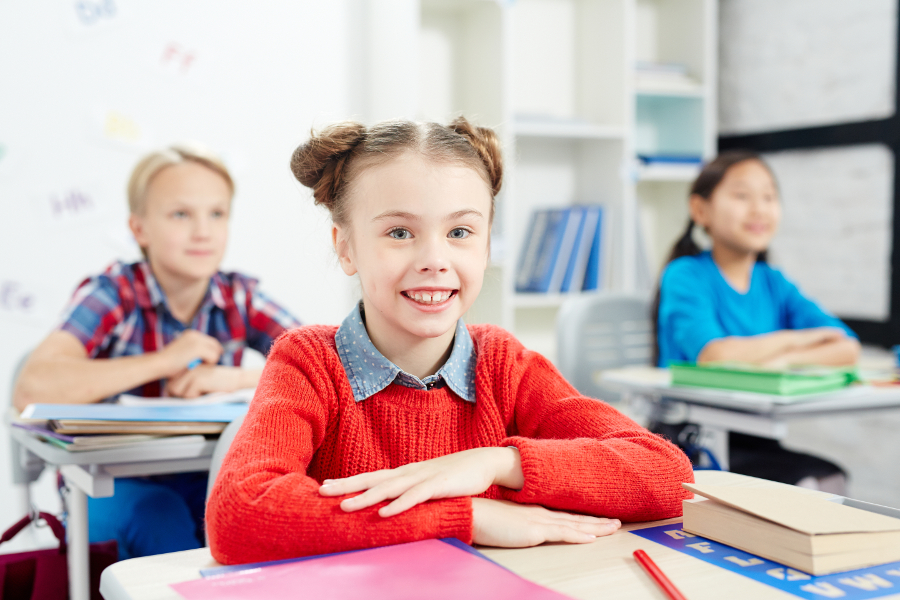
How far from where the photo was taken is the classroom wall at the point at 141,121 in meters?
2.52

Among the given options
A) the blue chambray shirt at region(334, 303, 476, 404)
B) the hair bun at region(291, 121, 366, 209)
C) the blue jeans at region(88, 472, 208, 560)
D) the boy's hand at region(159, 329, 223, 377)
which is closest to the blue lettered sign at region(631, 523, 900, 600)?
the blue chambray shirt at region(334, 303, 476, 404)

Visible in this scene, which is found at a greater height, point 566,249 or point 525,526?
point 566,249

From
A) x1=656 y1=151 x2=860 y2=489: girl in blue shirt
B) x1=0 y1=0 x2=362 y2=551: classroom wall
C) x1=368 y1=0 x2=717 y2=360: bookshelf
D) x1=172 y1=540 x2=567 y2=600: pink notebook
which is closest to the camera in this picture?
x1=172 y1=540 x2=567 y2=600: pink notebook

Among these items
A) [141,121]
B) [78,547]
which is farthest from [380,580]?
[141,121]

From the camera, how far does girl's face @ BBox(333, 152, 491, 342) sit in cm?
98

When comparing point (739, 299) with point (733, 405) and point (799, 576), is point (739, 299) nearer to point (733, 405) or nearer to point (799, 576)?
point (733, 405)

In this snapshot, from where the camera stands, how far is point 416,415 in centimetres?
102

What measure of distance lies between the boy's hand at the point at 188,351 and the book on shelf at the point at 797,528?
1227 mm

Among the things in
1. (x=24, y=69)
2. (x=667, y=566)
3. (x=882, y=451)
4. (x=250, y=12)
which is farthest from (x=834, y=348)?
(x=24, y=69)

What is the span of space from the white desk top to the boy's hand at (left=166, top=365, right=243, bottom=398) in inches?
39.1

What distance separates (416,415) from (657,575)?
0.42m

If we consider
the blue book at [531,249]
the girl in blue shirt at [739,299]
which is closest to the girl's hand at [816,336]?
the girl in blue shirt at [739,299]

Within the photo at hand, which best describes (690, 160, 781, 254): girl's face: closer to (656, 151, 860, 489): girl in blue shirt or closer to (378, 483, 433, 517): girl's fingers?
(656, 151, 860, 489): girl in blue shirt

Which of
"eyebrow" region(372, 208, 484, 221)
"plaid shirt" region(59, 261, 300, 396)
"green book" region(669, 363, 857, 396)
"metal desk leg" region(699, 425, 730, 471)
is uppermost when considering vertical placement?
"eyebrow" region(372, 208, 484, 221)
